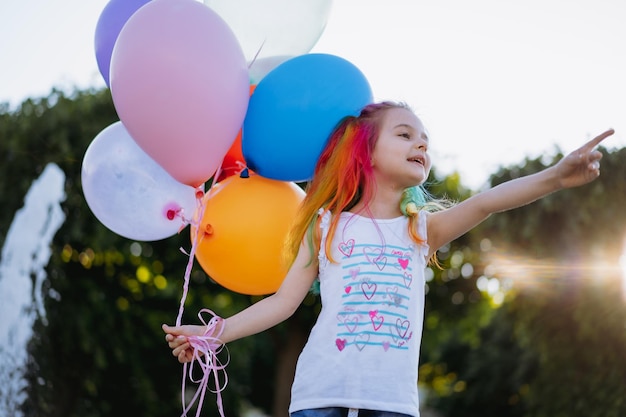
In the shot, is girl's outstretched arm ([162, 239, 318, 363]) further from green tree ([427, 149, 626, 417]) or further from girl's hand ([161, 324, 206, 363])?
green tree ([427, 149, 626, 417])

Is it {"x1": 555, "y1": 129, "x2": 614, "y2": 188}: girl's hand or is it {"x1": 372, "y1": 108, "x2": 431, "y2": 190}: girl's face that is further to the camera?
{"x1": 372, "y1": 108, "x2": 431, "y2": 190}: girl's face

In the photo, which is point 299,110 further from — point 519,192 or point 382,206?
point 519,192

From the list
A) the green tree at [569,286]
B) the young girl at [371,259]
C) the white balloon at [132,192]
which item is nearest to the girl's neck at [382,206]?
the young girl at [371,259]

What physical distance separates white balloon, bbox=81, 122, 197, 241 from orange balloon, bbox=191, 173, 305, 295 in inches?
7.9

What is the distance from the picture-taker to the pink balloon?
2643 millimetres

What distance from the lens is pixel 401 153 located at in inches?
96.5

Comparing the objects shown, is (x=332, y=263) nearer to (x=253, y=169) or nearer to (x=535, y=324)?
(x=253, y=169)

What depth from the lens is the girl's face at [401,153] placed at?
2441 millimetres

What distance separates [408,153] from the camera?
2.45 m

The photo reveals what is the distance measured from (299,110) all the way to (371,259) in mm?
723

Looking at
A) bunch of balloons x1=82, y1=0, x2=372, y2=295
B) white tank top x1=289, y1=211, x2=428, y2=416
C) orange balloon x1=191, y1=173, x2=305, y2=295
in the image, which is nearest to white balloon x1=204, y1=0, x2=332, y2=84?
bunch of balloons x1=82, y1=0, x2=372, y2=295

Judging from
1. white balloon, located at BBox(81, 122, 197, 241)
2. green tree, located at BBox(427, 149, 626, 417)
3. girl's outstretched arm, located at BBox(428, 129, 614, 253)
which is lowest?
girl's outstretched arm, located at BBox(428, 129, 614, 253)

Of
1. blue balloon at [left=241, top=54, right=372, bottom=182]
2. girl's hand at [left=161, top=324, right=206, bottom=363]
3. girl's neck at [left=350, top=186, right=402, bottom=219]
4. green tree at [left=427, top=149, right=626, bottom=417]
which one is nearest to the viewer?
girl's hand at [left=161, top=324, right=206, bottom=363]

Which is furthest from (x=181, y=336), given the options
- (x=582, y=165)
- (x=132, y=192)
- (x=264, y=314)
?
(x=582, y=165)
